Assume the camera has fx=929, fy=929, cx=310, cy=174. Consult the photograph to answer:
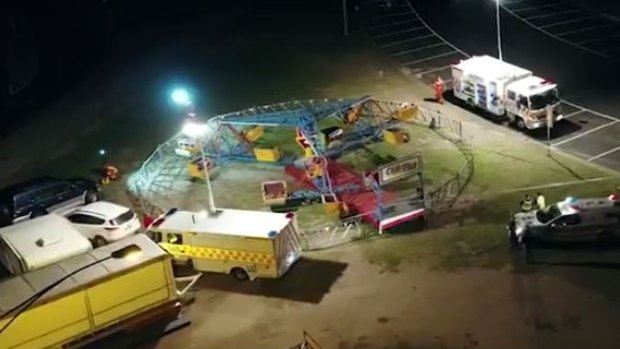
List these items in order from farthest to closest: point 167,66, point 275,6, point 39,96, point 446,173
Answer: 1. point 275,6
2. point 167,66
3. point 39,96
4. point 446,173

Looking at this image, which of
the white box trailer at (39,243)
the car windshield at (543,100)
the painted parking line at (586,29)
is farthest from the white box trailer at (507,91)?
the white box trailer at (39,243)

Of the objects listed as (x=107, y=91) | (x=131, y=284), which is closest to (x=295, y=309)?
(x=131, y=284)

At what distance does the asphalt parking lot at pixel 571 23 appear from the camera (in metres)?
57.2

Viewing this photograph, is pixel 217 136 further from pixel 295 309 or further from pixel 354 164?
pixel 295 309

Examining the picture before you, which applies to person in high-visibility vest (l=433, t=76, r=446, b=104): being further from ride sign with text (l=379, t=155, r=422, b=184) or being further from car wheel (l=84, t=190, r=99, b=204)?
car wheel (l=84, t=190, r=99, b=204)

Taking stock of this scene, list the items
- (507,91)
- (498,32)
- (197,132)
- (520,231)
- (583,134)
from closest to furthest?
(520,231) → (197,132) → (583,134) → (507,91) → (498,32)

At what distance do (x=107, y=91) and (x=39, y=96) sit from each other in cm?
424

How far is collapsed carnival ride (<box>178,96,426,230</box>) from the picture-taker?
127 feet

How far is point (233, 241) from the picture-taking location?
3506 cm

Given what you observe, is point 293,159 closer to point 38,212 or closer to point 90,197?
point 90,197

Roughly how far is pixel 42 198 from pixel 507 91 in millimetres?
23327

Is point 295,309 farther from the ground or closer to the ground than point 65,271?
closer to the ground

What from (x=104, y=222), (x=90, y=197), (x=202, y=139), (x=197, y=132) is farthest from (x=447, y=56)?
(x=104, y=222)

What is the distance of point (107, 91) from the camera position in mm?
59094
